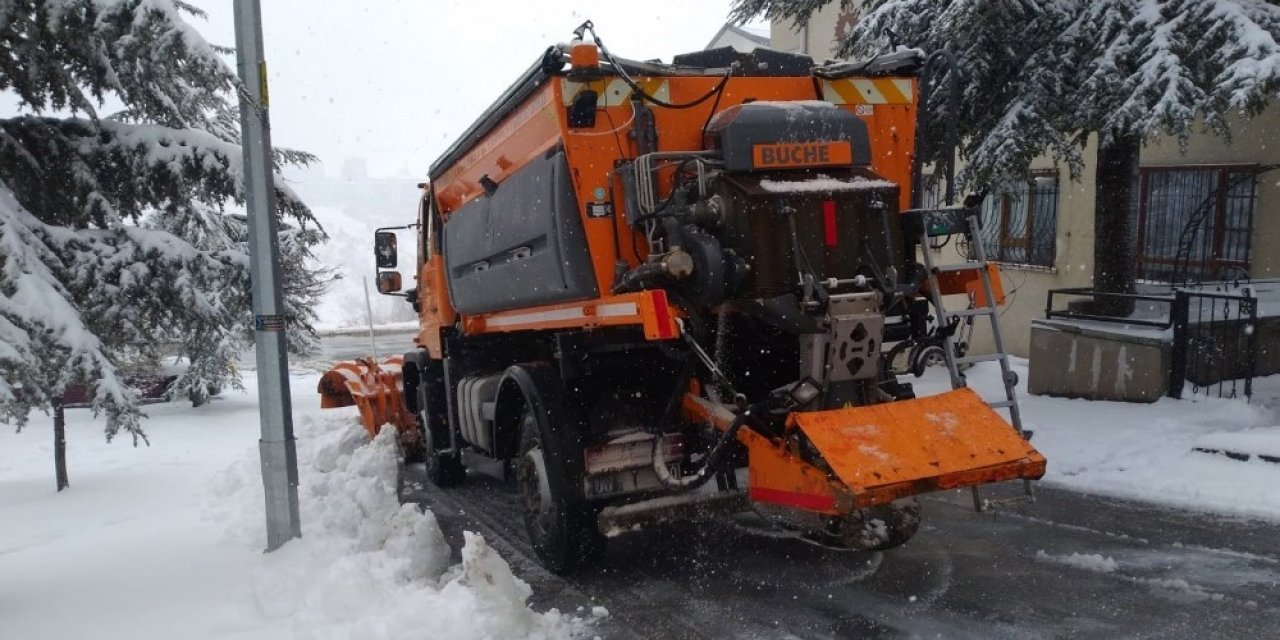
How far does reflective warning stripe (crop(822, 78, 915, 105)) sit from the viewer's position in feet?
18.2

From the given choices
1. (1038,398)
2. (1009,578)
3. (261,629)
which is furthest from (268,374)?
(1038,398)

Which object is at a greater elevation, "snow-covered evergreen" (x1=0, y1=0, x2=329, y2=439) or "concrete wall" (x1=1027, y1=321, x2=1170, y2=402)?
"snow-covered evergreen" (x1=0, y1=0, x2=329, y2=439)

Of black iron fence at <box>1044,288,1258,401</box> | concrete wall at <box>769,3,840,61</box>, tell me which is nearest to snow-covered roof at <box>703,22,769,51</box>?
concrete wall at <box>769,3,840,61</box>

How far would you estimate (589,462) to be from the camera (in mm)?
5242

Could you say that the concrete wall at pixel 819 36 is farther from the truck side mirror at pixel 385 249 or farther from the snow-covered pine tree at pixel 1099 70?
the truck side mirror at pixel 385 249

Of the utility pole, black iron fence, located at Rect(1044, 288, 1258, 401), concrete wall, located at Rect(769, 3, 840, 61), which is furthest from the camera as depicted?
concrete wall, located at Rect(769, 3, 840, 61)

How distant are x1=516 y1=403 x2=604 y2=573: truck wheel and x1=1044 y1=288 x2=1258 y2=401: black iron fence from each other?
21.7ft

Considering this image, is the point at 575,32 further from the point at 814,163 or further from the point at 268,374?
the point at 268,374

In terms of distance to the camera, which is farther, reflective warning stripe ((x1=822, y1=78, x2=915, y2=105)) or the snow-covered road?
reflective warning stripe ((x1=822, y1=78, x2=915, y2=105))

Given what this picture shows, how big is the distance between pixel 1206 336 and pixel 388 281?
27.2 feet

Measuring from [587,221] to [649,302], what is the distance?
798mm

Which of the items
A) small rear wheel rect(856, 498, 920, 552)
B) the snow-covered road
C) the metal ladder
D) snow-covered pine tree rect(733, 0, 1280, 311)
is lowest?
the snow-covered road

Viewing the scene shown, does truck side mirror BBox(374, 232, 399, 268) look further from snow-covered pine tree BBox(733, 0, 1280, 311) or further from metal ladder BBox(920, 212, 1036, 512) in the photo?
metal ladder BBox(920, 212, 1036, 512)

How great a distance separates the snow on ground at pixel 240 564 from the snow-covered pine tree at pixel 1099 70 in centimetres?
507
